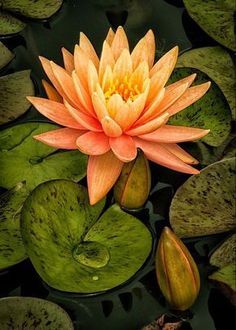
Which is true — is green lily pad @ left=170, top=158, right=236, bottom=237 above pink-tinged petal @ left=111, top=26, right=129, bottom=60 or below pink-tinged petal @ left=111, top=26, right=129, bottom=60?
below

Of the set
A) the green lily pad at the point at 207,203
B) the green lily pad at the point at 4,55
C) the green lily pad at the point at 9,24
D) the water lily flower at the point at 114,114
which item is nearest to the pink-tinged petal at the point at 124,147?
the water lily flower at the point at 114,114

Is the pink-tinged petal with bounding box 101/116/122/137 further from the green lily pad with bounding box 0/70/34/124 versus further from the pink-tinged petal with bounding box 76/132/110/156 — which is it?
the green lily pad with bounding box 0/70/34/124

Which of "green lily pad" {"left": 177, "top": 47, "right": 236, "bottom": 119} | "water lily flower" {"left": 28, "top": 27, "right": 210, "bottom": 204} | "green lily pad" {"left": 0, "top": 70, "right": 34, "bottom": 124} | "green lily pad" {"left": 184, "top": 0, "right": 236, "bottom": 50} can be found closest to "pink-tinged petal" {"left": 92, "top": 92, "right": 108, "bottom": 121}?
"water lily flower" {"left": 28, "top": 27, "right": 210, "bottom": 204}

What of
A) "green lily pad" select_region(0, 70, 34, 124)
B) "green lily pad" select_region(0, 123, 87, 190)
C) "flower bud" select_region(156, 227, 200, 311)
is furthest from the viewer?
"green lily pad" select_region(0, 70, 34, 124)

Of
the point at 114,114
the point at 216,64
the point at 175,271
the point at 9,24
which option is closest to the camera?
the point at 175,271

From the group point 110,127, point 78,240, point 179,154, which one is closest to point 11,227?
point 78,240

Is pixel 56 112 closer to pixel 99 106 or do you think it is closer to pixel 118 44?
pixel 99 106

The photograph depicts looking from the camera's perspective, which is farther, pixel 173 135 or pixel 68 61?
pixel 68 61
